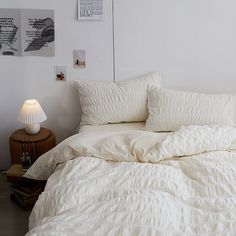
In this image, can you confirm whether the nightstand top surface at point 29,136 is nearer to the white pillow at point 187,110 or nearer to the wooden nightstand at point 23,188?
the wooden nightstand at point 23,188

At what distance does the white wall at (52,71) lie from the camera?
2.75 metres

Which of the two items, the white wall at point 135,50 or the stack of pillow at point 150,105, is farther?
the white wall at point 135,50

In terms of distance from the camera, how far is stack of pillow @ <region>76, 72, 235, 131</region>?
2506 mm

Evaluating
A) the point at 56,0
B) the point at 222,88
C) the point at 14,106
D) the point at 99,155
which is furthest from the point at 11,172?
the point at 222,88

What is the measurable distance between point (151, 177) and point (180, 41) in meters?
1.31

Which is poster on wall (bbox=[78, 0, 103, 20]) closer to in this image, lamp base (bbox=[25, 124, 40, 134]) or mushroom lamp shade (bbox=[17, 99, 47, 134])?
mushroom lamp shade (bbox=[17, 99, 47, 134])

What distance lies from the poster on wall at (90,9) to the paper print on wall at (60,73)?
41cm

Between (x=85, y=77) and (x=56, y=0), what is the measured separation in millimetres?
610

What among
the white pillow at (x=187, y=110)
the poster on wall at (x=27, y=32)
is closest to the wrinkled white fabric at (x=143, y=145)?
the white pillow at (x=187, y=110)

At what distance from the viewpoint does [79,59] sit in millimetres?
2830

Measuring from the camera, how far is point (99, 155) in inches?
84.0

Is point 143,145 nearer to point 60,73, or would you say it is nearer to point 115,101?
point 115,101

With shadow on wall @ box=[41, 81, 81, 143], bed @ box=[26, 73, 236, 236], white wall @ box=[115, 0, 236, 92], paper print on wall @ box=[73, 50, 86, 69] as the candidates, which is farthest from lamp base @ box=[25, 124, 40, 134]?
white wall @ box=[115, 0, 236, 92]

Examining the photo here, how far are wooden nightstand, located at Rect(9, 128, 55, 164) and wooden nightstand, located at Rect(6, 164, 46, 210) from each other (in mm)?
121
